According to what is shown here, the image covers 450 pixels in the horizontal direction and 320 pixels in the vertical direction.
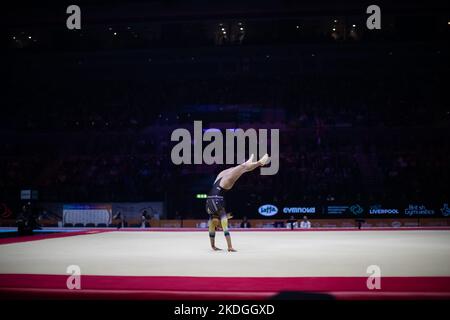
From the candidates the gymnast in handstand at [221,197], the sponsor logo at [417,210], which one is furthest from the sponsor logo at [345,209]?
the gymnast in handstand at [221,197]

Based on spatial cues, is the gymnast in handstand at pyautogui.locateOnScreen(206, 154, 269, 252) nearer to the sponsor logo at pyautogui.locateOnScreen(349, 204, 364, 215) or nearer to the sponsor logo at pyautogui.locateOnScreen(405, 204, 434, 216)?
the sponsor logo at pyautogui.locateOnScreen(349, 204, 364, 215)

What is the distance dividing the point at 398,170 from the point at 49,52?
2329 centimetres

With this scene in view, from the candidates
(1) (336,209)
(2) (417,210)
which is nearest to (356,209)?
(1) (336,209)

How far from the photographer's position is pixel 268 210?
81.2 ft

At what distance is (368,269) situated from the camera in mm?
6316

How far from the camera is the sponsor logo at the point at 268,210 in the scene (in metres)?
24.7

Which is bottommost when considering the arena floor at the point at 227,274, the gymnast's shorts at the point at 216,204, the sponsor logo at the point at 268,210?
the sponsor logo at the point at 268,210

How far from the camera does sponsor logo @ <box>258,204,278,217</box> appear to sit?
24.7 m

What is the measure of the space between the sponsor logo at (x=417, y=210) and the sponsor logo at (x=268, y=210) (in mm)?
→ 6858

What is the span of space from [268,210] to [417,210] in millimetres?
7739

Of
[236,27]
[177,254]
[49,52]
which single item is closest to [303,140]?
[236,27]

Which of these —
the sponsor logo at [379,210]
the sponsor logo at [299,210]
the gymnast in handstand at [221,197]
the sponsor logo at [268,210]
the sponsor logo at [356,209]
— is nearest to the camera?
the gymnast in handstand at [221,197]

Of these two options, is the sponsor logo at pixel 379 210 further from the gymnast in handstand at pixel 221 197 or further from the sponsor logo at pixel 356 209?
the gymnast in handstand at pixel 221 197

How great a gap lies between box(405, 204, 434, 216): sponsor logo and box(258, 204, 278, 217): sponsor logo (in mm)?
6858
